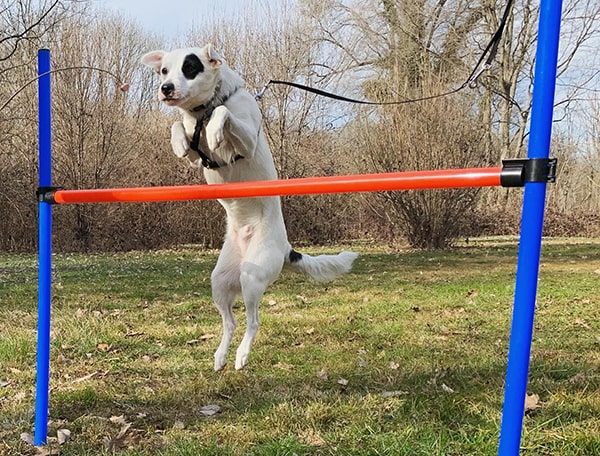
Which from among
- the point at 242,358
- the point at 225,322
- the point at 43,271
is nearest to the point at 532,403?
the point at 242,358

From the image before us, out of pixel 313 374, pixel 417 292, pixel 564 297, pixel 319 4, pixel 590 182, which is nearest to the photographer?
pixel 313 374

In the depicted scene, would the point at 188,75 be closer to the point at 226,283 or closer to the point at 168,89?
the point at 168,89

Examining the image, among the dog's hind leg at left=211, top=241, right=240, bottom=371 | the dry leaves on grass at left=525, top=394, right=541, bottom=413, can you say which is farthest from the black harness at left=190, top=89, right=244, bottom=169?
the dry leaves on grass at left=525, top=394, right=541, bottom=413

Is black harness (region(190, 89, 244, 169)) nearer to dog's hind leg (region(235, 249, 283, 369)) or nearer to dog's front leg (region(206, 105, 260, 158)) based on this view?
dog's front leg (region(206, 105, 260, 158))

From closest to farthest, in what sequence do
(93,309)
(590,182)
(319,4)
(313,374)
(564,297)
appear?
1. (313,374)
2. (93,309)
3. (564,297)
4. (319,4)
5. (590,182)

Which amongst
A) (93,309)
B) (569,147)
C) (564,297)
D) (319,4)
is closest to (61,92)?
(319,4)

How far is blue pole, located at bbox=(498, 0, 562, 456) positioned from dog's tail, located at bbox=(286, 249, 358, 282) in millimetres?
1666

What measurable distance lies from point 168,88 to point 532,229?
1681 millimetres

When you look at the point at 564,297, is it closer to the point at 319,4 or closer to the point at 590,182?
the point at 319,4

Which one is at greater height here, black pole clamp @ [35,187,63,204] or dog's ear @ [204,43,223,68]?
dog's ear @ [204,43,223,68]

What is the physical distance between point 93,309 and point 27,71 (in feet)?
34.5

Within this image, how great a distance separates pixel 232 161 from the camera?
295 cm

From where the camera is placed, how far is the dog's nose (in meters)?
2.62

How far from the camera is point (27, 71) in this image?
14.2 metres
